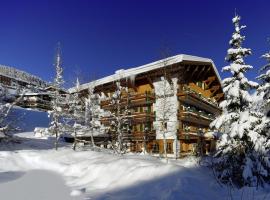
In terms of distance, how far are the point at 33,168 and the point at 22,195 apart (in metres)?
8.66

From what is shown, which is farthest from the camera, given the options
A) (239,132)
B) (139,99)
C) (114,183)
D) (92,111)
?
(139,99)

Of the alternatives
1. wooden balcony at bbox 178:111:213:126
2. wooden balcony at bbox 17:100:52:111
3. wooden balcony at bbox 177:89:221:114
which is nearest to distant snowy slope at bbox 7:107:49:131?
wooden balcony at bbox 17:100:52:111

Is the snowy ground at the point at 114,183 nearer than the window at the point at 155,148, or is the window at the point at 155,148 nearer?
the snowy ground at the point at 114,183

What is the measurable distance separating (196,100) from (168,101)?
641cm

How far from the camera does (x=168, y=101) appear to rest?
33.4 metres

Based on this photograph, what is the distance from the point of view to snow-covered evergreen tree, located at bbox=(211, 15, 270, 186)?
1599 cm

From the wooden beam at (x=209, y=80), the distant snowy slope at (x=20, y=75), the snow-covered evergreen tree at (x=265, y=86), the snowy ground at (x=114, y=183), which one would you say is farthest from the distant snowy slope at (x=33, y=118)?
the snow-covered evergreen tree at (x=265, y=86)

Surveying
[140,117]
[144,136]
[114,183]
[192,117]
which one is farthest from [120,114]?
[114,183]

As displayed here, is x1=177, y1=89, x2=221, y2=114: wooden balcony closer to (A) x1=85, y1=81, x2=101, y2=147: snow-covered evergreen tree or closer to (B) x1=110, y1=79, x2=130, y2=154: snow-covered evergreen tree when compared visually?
(B) x1=110, y1=79, x2=130, y2=154: snow-covered evergreen tree

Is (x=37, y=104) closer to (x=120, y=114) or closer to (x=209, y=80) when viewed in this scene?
(x=120, y=114)

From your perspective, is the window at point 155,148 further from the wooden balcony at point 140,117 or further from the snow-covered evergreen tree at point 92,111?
the snow-covered evergreen tree at point 92,111

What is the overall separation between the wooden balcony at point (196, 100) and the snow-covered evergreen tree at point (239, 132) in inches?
655

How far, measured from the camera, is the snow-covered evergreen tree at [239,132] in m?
16.0

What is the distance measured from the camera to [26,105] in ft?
191
